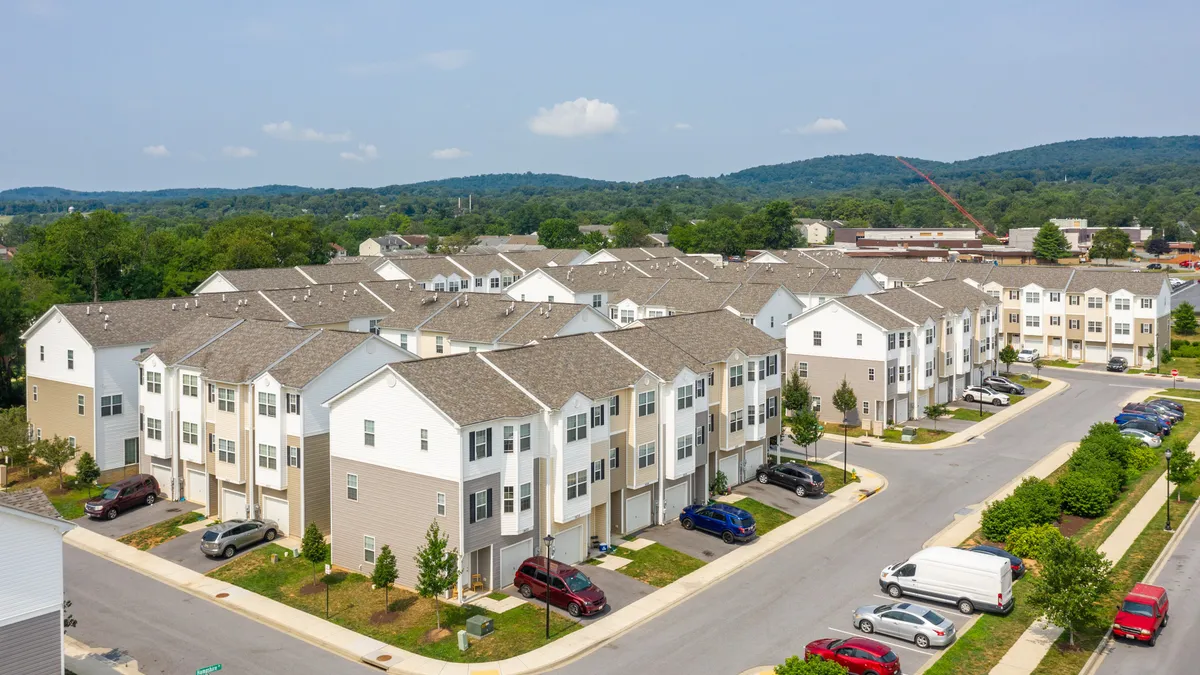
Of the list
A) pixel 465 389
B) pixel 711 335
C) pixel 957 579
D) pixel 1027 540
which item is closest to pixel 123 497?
pixel 465 389

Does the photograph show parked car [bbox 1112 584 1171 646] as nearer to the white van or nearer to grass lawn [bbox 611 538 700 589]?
Answer: the white van

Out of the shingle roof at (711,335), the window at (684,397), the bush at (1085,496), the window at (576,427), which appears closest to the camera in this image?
the window at (576,427)

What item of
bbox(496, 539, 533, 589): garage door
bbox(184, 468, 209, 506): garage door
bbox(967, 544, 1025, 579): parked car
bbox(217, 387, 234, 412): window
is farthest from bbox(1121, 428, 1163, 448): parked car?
bbox(184, 468, 209, 506): garage door

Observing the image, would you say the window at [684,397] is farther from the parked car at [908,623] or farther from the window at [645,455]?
the parked car at [908,623]

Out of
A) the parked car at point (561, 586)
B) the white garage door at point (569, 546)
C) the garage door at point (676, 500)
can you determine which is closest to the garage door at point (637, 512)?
the garage door at point (676, 500)

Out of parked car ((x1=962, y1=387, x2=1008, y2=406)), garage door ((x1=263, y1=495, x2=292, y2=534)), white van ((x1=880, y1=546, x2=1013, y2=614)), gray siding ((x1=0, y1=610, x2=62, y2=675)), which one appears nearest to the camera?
gray siding ((x1=0, y1=610, x2=62, y2=675))

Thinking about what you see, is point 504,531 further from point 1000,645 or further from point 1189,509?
point 1189,509
